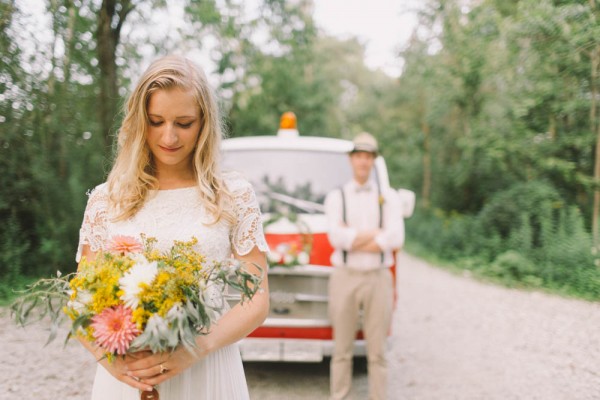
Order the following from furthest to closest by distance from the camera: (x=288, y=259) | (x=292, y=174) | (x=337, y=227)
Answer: (x=292, y=174), (x=288, y=259), (x=337, y=227)

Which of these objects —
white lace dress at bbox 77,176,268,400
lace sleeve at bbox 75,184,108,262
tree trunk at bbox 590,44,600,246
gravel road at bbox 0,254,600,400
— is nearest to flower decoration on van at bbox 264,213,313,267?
gravel road at bbox 0,254,600,400

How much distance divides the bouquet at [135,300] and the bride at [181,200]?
12.3 inches

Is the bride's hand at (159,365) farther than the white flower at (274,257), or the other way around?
the white flower at (274,257)

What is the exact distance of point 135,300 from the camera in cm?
149

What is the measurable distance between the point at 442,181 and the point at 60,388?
48.8 ft

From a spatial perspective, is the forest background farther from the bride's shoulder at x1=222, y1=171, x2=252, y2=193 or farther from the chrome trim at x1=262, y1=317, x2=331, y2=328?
the chrome trim at x1=262, y1=317, x2=331, y2=328

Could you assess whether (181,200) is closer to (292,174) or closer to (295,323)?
(295,323)

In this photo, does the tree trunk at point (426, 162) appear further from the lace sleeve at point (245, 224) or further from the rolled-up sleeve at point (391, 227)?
the lace sleeve at point (245, 224)

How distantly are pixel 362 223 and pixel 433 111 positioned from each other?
40.5 feet

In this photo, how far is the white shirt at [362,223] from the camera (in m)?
4.19

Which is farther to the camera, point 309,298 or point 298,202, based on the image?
point 298,202

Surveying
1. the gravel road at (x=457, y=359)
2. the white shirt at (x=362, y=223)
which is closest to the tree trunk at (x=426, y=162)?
the gravel road at (x=457, y=359)

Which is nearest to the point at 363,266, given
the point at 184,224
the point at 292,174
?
the point at 292,174

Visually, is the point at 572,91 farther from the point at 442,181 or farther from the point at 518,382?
the point at 442,181
